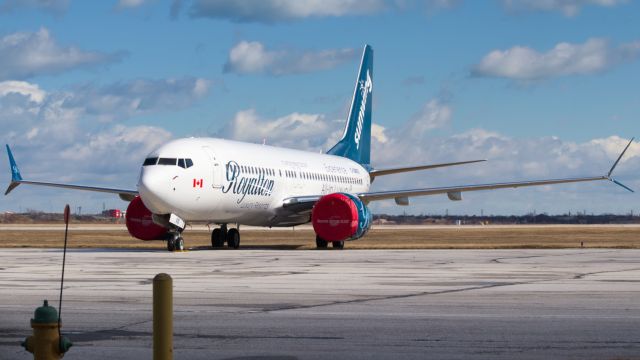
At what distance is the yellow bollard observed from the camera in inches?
265

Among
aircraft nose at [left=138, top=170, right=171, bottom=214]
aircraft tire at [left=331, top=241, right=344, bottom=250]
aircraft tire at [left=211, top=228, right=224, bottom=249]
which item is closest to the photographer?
aircraft nose at [left=138, top=170, right=171, bottom=214]

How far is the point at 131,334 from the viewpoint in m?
10.5

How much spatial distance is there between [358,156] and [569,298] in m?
37.8

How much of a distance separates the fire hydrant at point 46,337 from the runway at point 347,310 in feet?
7.29

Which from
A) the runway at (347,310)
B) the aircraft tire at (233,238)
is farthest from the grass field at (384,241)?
the runway at (347,310)

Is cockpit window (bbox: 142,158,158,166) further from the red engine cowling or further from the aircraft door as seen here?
the red engine cowling

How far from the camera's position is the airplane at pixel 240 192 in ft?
103

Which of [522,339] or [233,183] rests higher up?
[233,183]

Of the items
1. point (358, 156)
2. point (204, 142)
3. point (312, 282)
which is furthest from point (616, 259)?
point (358, 156)

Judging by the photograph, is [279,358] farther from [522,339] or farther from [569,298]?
[569,298]

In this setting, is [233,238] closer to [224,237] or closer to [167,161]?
[224,237]

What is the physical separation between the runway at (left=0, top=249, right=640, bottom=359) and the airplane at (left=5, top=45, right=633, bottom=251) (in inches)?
316

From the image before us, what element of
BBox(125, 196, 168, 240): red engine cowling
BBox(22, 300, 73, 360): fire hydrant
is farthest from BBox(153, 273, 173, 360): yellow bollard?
BBox(125, 196, 168, 240): red engine cowling

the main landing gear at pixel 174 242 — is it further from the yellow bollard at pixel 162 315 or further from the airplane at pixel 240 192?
the yellow bollard at pixel 162 315
